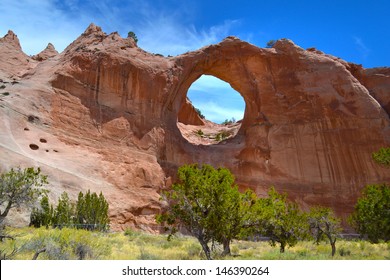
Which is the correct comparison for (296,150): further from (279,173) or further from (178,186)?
(178,186)

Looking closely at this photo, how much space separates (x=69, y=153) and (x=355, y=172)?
27147 mm

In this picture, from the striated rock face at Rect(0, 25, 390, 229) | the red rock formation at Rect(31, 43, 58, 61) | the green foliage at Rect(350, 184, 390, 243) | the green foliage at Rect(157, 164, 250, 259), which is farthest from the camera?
the red rock formation at Rect(31, 43, 58, 61)

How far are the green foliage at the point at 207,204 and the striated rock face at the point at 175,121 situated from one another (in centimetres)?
1439

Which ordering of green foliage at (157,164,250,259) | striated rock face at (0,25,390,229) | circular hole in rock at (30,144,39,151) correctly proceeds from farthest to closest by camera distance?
striated rock face at (0,25,390,229), circular hole in rock at (30,144,39,151), green foliage at (157,164,250,259)

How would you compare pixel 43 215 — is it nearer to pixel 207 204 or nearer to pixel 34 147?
pixel 34 147

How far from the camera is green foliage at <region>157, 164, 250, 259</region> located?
44.6 ft

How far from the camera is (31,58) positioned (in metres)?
40.3

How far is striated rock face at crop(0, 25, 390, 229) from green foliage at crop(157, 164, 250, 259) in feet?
47.2

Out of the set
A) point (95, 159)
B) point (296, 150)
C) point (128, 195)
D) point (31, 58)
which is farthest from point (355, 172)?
point (31, 58)

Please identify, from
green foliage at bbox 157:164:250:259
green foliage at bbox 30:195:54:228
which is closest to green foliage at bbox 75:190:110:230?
green foliage at bbox 30:195:54:228

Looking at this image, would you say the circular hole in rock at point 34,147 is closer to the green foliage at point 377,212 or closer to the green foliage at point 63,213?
the green foliage at point 63,213

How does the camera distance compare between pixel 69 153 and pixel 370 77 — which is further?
pixel 370 77

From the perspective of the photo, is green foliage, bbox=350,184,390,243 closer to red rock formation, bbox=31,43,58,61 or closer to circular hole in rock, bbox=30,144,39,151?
circular hole in rock, bbox=30,144,39,151

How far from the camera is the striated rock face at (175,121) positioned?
94.9 feet
